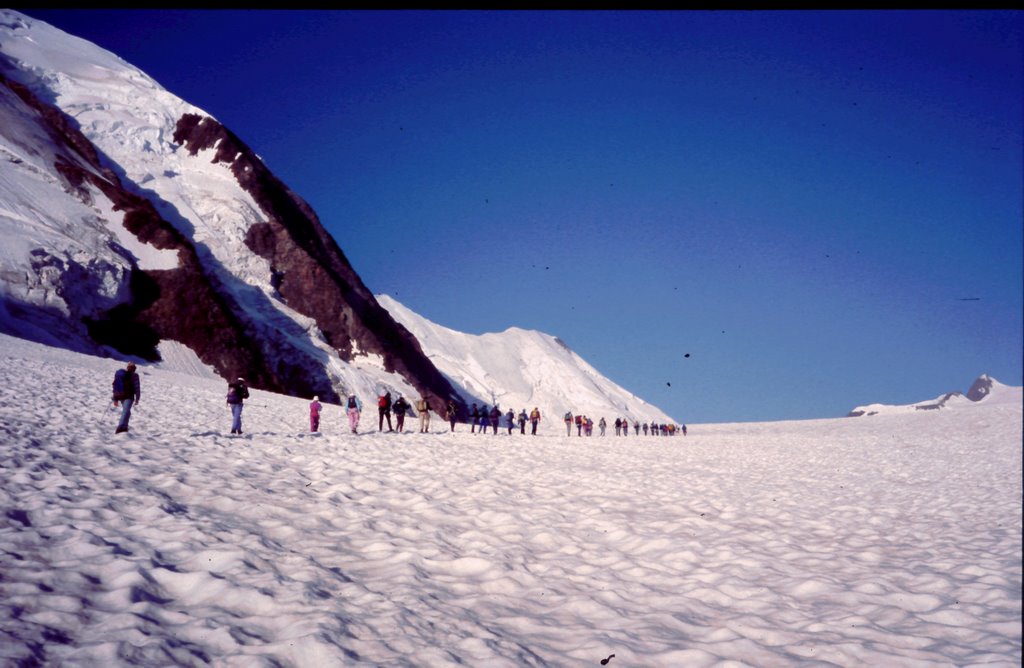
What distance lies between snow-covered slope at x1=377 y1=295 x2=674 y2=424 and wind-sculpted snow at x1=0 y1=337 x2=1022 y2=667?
85.5 meters

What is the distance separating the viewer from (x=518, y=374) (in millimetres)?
120312

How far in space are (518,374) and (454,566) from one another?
115m

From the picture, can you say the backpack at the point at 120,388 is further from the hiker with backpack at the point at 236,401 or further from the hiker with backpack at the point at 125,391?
the hiker with backpack at the point at 236,401

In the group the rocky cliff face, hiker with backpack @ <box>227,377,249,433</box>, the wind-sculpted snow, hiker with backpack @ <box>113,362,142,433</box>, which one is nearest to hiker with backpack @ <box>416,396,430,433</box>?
hiker with backpack @ <box>227,377,249,433</box>

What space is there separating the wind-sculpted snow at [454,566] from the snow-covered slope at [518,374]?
8554cm

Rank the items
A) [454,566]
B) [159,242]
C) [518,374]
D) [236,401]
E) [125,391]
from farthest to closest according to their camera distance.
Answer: [518,374]
[159,242]
[236,401]
[125,391]
[454,566]

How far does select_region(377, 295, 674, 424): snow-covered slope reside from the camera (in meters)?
108

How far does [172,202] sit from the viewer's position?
200ft

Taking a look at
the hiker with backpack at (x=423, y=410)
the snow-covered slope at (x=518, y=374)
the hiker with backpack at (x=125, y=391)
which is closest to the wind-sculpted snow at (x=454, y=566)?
the hiker with backpack at (x=125, y=391)

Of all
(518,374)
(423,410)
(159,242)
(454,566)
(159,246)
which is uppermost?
(159,242)

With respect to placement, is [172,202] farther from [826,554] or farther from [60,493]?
[826,554]

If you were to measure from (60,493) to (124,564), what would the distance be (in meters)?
2.60

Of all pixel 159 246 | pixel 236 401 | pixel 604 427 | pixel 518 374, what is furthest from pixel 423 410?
pixel 518 374

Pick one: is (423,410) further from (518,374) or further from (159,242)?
(518,374)
